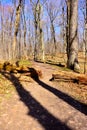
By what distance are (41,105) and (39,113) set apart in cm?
73

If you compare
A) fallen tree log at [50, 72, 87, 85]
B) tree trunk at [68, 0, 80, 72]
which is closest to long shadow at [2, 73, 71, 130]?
fallen tree log at [50, 72, 87, 85]

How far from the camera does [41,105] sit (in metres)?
8.11

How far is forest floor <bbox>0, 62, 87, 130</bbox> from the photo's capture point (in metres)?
6.60

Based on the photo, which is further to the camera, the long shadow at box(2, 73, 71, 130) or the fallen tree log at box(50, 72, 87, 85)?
the fallen tree log at box(50, 72, 87, 85)

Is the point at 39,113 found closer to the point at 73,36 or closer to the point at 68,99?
the point at 68,99

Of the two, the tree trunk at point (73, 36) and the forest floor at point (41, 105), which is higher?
the tree trunk at point (73, 36)

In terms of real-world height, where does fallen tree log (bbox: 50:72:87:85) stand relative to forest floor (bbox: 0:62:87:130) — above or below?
above

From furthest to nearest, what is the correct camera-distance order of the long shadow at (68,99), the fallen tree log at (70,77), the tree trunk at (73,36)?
1. the tree trunk at (73,36)
2. the fallen tree log at (70,77)
3. the long shadow at (68,99)

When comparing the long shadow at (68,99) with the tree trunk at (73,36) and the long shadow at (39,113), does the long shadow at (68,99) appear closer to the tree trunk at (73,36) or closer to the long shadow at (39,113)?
the long shadow at (39,113)

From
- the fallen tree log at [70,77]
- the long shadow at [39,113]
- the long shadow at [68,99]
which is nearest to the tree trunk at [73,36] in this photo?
the fallen tree log at [70,77]

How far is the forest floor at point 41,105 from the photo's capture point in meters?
6.60

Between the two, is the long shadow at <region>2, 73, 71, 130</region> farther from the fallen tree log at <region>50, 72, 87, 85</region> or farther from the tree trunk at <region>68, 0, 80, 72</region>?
the tree trunk at <region>68, 0, 80, 72</region>

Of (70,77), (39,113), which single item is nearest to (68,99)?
(39,113)

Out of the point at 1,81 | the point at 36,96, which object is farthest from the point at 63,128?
the point at 1,81
